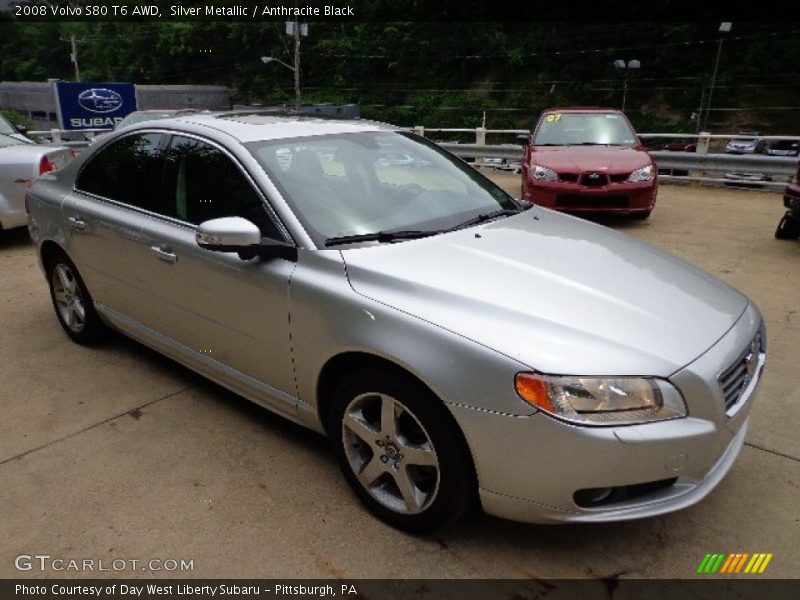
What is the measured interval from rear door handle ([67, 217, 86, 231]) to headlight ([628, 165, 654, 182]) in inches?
233

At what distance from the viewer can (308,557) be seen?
2346 mm

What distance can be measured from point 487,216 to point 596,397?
137 cm

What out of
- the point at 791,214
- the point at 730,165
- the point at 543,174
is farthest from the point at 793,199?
the point at 730,165

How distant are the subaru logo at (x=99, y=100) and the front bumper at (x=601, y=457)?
20.2m

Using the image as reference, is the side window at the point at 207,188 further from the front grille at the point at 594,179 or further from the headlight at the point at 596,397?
the front grille at the point at 594,179

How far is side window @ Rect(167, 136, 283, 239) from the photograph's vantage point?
111 inches

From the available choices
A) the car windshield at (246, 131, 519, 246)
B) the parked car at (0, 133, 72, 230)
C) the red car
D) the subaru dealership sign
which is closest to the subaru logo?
the subaru dealership sign

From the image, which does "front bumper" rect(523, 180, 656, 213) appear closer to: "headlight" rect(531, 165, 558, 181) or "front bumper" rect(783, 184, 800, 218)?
"headlight" rect(531, 165, 558, 181)

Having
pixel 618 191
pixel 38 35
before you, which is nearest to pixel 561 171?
pixel 618 191

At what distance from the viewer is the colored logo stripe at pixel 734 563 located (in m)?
2.25

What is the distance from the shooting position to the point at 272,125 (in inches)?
131

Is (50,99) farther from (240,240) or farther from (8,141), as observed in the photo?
(240,240)

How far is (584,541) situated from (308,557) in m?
1.04

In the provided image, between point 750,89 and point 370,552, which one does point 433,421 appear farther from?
point 750,89
